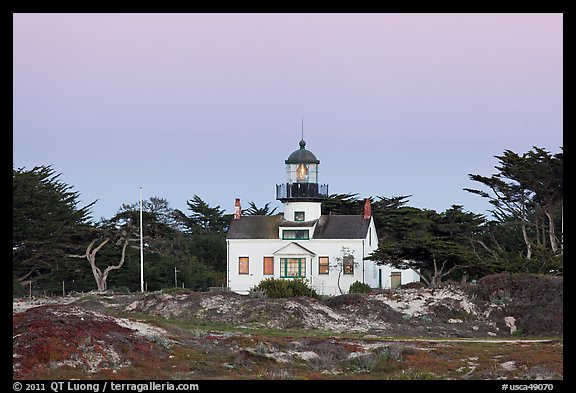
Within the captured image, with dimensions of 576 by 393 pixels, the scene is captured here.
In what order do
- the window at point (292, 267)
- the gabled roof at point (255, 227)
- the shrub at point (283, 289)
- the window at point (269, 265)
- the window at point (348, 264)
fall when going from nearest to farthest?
the shrub at point (283, 289) → the window at point (348, 264) → the window at point (292, 267) → the window at point (269, 265) → the gabled roof at point (255, 227)

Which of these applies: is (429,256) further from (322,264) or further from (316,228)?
(316,228)

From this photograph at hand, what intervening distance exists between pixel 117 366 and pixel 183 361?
5.79ft

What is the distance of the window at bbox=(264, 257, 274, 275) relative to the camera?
54.3 m

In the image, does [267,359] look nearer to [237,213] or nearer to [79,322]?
[79,322]

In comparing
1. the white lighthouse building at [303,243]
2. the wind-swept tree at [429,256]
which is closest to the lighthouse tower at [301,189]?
the white lighthouse building at [303,243]

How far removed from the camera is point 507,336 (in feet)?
118

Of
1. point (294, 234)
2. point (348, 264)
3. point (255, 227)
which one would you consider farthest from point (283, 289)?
point (255, 227)

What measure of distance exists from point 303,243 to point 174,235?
12.9m

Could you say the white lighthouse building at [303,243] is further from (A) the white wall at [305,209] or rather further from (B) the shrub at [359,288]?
(B) the shrub at [359,288]

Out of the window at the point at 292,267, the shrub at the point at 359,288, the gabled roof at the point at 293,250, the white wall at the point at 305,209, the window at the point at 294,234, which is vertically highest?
the white wall at the point at 305,209

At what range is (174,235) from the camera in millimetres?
65125

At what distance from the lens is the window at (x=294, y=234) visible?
180 feet

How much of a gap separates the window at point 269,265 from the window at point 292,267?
1.71ft
